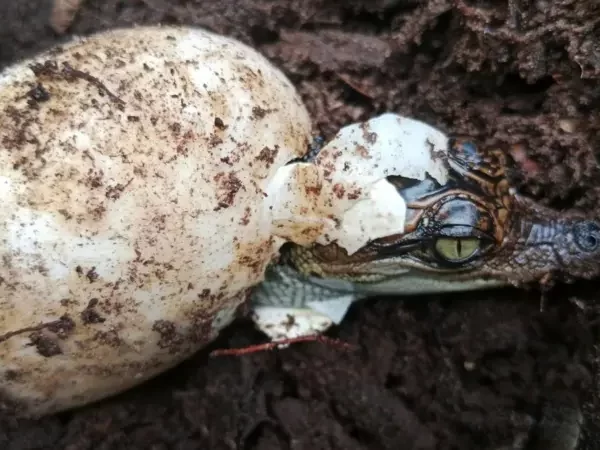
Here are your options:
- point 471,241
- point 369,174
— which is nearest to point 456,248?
point 471,241

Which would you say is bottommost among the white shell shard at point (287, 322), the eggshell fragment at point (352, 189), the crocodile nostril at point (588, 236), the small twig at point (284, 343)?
the small twig at point (284, 343)

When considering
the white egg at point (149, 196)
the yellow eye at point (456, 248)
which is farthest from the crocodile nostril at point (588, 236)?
the white egg at point (149, 196)

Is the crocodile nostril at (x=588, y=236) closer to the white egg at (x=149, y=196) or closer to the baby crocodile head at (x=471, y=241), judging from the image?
the baby crocodile head at (x=471, y=241)

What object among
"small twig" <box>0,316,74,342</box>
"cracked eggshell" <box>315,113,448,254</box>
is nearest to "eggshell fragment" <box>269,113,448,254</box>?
"cracked eggshell" <box>315,113,448,254</box>

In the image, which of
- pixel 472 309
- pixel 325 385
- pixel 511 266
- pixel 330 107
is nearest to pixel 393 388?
pixel 325 385

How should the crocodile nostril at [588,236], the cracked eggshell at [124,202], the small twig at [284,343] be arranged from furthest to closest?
1. the small twig at [284,343]
2. the crocodile nostril at [588,236]
3. the cracked eggshell at [124,202]

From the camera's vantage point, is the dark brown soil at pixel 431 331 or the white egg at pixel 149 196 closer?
the white egg at pixel 149 196

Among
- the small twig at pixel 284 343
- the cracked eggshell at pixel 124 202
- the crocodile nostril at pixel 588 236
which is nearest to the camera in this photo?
the cracked eggshell at pixel 124 202

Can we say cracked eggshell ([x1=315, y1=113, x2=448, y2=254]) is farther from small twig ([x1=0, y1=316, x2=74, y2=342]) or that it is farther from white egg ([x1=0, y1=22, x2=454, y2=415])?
small twig ([x1=0, y1=316, x2=74, y2=342])
